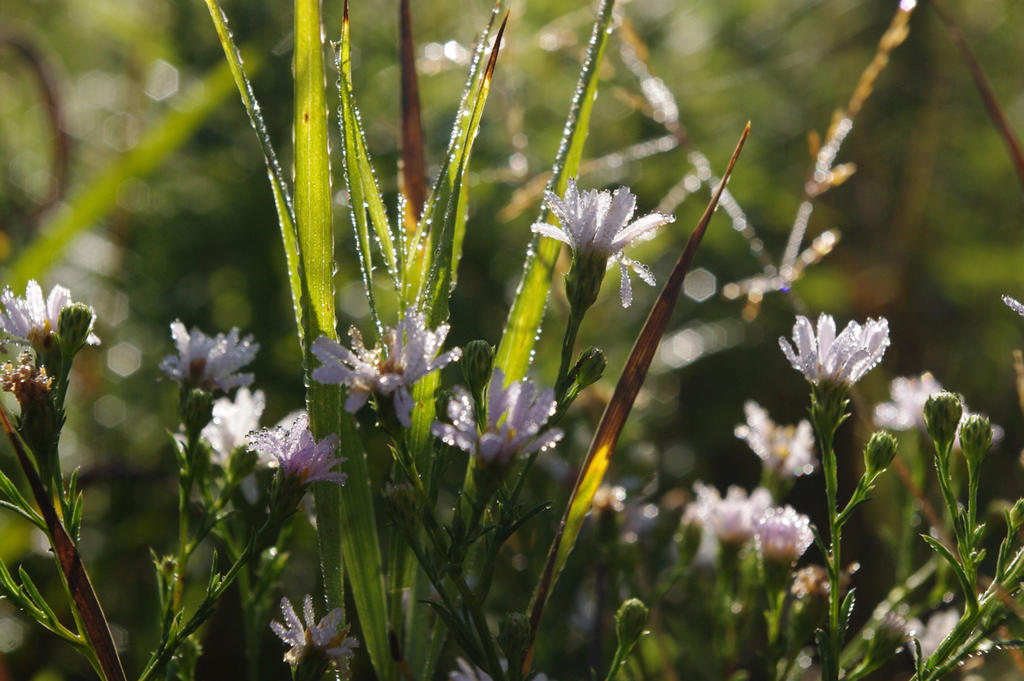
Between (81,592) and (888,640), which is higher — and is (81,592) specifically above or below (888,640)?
above

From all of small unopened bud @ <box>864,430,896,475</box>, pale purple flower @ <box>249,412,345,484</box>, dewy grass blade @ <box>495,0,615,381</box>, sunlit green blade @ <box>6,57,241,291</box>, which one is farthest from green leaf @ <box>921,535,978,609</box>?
sunlit green blade @ <box>6,57,241,291</box>

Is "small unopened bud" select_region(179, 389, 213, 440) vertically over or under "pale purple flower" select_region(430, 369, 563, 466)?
over

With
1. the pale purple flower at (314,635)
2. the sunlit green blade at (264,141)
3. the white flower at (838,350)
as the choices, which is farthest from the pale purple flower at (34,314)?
the white flower at (838,350)

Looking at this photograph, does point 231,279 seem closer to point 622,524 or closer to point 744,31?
point 622,524

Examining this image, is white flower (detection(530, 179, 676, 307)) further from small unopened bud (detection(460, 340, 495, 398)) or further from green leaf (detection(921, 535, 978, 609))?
green leaf (detection(921, 535, 978, 609))

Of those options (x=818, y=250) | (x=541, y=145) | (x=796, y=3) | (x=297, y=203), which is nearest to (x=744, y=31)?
(x=796, y=3)

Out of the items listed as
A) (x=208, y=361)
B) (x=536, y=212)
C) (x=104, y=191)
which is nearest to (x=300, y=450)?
(x=208, y=361)

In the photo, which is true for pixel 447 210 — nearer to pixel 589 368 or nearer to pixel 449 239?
pixel 449 239

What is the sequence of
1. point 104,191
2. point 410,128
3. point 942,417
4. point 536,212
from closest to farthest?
point 942,417 < point 410,128 < point 104,191 < point 536,212
